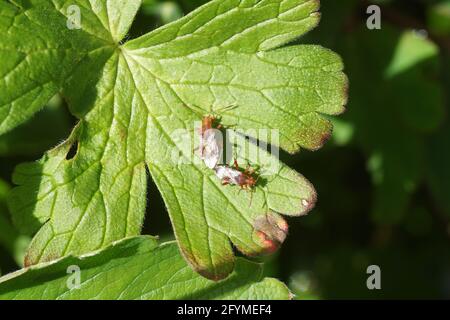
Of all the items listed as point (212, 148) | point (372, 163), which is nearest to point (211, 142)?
point (212, 148)

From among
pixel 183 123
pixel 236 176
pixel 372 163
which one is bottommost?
pixel 372 163

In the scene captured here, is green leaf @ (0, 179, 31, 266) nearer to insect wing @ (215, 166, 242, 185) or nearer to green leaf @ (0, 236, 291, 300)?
green leaf @ (0, 236, 291, 300)

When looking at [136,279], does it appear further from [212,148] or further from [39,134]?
[39,134]

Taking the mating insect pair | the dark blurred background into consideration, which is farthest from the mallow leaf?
the dark blurred background

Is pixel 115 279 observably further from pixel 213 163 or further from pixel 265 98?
pixel 265 98

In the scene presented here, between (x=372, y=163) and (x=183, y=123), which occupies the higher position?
(x=183, y=123)

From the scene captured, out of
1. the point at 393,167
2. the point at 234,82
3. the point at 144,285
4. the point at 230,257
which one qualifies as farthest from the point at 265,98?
the point at 393,167
